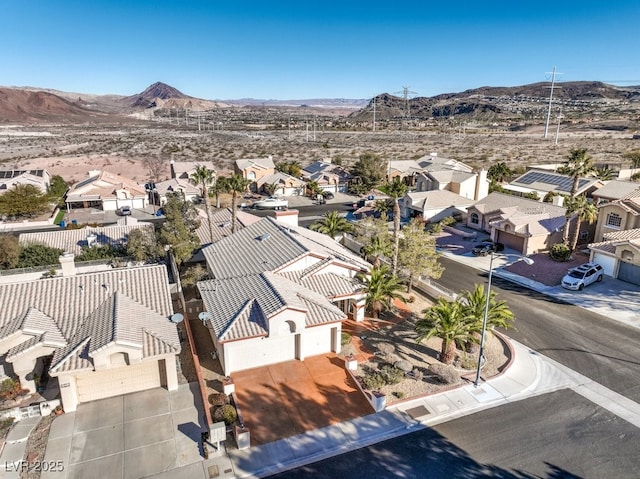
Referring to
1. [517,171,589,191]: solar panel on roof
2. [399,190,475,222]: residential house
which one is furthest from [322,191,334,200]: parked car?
[517,171,589,191]: solar panel on roof

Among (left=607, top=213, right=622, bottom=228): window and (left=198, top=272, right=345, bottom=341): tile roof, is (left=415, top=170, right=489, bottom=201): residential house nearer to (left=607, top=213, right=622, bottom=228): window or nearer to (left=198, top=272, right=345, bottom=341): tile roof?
(left=607, top=213, right=622, bottom=228): window

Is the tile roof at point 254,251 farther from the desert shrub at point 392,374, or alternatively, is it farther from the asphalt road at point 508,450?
the asphalt road at point 508,450

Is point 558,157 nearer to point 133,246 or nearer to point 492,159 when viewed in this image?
point 492,159

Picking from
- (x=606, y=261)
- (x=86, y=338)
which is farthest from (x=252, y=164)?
(x=86, y=338)

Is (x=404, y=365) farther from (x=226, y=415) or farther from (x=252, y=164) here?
(x=252, y=164)

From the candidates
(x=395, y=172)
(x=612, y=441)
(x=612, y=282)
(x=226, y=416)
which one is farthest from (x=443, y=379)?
(x=395, y=172)
